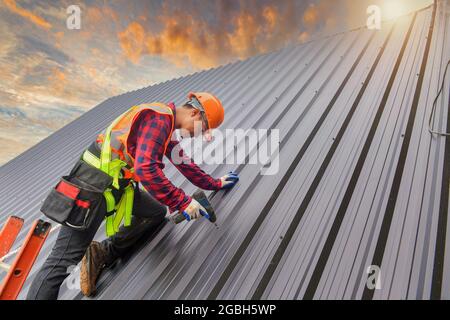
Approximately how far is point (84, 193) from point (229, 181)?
1311 mm

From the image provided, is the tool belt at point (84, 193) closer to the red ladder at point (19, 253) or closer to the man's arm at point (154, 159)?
the red ladder at point (19, 253)

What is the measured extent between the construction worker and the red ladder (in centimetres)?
10

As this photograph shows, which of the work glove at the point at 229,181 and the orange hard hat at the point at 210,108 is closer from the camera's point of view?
the orange hard hat at the point at 210,108

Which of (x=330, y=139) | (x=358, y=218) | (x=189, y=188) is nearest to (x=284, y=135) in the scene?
(x=330, y=139)

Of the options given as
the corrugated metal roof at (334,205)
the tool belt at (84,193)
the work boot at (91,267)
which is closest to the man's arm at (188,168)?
the corrugated metal roof at (334,205)

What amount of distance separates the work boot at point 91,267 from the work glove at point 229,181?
1269 mm

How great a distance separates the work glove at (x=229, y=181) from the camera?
276 cm

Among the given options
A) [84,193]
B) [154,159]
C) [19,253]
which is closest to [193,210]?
[154,159]

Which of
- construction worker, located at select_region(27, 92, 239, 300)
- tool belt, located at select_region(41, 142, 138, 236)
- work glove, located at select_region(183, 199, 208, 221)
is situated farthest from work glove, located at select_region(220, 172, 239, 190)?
tool belt, located at select_region(41, 142, 138, 236)

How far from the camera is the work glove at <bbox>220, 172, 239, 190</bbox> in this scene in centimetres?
276

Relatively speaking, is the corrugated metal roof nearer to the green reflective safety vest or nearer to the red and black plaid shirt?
the red and black plaid shirt

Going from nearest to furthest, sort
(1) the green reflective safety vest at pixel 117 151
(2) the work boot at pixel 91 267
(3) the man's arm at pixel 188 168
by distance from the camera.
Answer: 1. (1) the green reflective safety vest at pixel 117 151
2. (2) the work boot at pixel 91 267
3. (3) the man's arm at pixel 188 168

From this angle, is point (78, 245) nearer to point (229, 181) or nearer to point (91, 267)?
point (91, 267)

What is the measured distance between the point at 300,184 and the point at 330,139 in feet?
2.32
